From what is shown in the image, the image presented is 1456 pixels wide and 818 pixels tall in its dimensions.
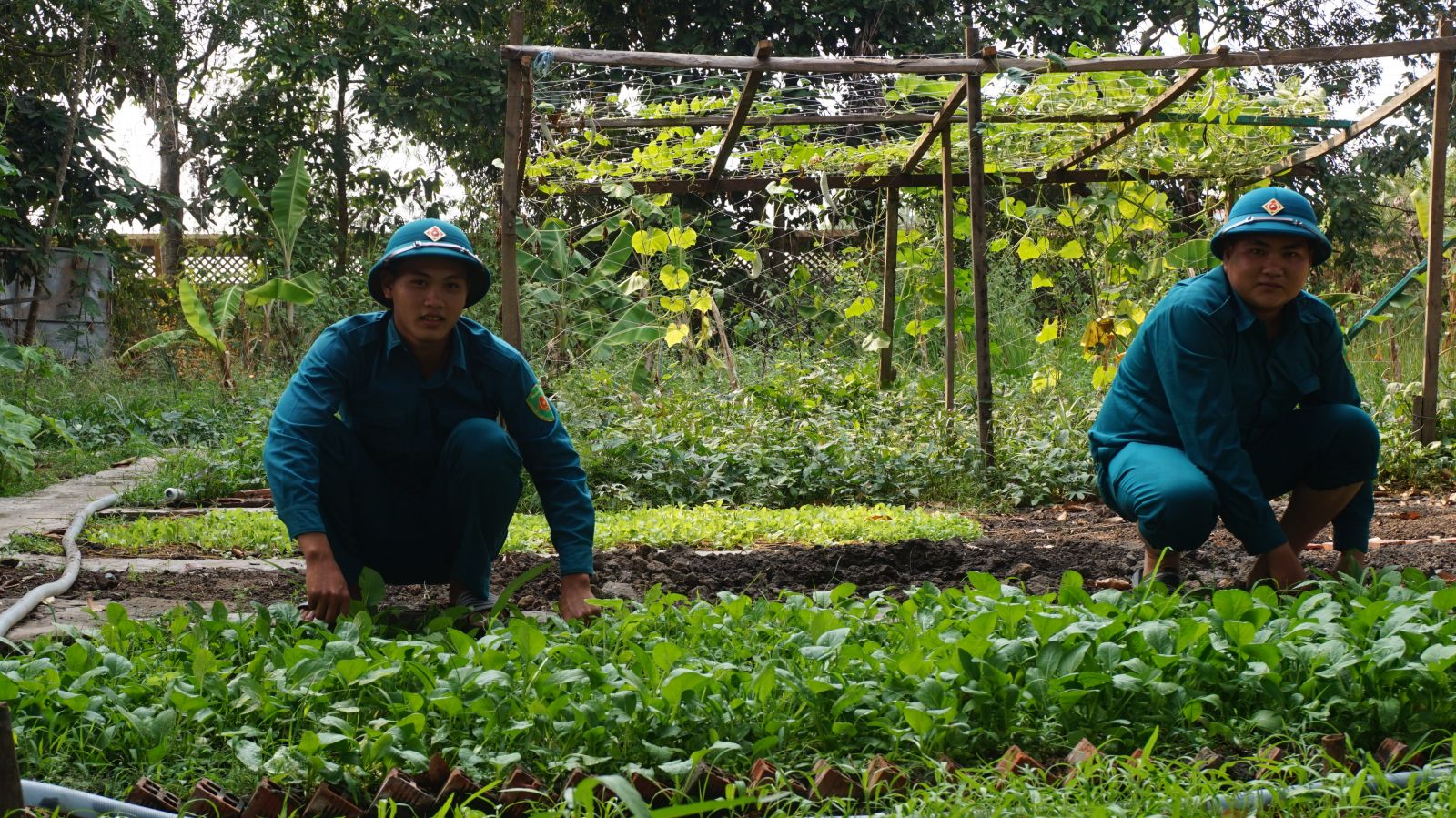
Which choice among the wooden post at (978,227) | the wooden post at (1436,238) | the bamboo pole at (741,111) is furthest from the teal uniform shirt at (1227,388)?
the wooden post at (1436,238)

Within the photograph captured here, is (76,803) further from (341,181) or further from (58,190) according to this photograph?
(341,181)

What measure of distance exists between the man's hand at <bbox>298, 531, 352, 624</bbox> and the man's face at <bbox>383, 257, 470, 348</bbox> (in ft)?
2.05

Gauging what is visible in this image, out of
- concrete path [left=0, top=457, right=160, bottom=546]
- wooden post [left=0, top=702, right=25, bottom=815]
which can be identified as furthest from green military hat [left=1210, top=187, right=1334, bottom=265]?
concrete path [left=0, top=457, right=160, bottom=546]

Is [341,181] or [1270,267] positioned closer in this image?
[1270,267]

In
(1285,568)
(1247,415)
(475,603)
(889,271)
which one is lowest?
(475,603)

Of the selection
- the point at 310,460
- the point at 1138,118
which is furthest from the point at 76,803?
the point at 1138,118

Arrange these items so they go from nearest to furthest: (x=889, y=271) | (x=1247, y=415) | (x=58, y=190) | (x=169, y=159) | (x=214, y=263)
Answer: (x=1247, y=415) → (x=889, y=271) → (x=58, y=190) → (x=214, y=263) → (x=169, y=159)

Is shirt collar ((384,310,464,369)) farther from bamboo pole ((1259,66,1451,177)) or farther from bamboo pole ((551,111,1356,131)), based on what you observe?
bamboo pole ((1259,66,1451,177))

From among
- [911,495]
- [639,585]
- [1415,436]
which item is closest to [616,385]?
[911,495]

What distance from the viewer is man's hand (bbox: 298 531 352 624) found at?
10.3 ft

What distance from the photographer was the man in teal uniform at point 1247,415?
352cm

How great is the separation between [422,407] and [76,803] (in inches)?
65.4

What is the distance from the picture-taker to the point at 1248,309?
3.64 metres

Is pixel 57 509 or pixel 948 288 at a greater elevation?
pixel 948 288
